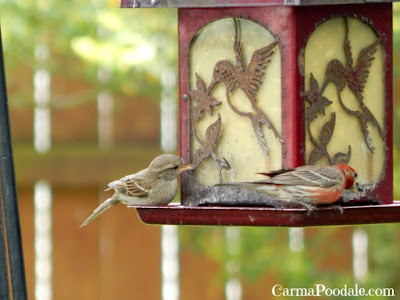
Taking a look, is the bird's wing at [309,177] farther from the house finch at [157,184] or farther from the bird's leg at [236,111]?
the house finch at [157,184]

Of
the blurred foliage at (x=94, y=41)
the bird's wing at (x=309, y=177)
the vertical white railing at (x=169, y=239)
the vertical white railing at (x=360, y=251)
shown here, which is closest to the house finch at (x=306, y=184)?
the bird's wing at (x=309, y=177)

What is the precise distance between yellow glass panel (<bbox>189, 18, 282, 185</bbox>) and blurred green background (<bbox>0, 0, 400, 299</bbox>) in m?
2.84

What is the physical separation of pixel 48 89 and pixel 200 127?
3.82m

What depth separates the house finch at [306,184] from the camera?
14.1 feet

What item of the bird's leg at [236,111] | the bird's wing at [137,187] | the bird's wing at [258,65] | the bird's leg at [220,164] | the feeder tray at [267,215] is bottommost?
the feeder tray at [267,215]

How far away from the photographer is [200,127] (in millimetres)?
4750

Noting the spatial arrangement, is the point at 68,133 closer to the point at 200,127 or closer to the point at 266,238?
the point at 266,238

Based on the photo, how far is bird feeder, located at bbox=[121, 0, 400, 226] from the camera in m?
4.46

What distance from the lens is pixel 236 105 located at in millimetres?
4629

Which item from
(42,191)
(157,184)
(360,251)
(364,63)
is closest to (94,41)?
(42,191)

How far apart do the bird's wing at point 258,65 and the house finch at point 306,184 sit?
1.34 feet

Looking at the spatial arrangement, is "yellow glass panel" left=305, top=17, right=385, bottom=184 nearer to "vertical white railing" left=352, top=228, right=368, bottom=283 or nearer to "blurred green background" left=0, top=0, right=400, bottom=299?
"blurred green background" left=0, top=0, right=400, bottom=299

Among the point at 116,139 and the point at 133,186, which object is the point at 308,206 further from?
the point at 116,139

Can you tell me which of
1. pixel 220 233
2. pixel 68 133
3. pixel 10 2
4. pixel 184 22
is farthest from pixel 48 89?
pixel 184 22
